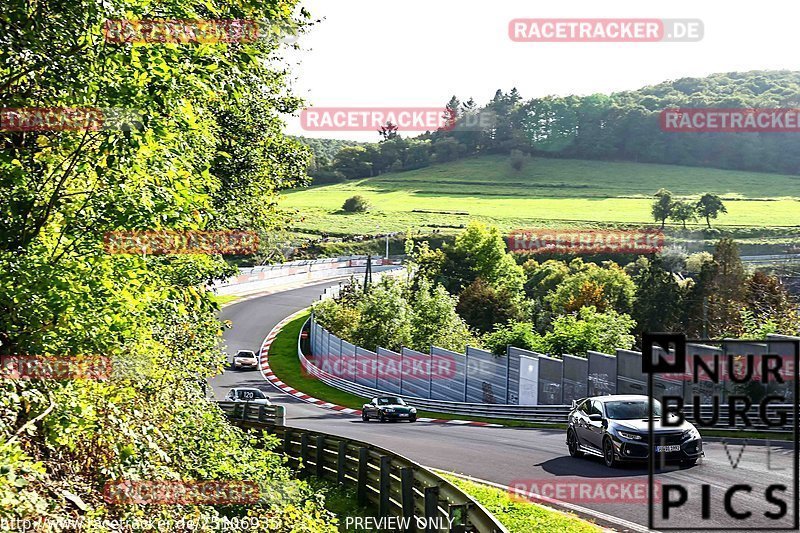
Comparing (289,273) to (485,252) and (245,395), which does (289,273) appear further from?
(245,395)

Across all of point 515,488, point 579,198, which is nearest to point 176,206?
point 515,488

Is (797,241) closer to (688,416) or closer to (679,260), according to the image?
(679,260)

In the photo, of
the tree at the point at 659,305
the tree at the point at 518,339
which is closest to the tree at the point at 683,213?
the tree at the point at 659,305

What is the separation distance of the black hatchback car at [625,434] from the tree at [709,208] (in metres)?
111

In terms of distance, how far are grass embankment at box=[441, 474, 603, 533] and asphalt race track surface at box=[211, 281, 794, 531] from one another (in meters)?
0.77

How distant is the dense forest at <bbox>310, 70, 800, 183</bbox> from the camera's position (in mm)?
157250

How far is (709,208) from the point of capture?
403ft

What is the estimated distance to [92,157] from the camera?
8.81 meters

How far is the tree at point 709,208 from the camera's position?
12213cm

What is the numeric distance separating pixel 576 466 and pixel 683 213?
11071cm

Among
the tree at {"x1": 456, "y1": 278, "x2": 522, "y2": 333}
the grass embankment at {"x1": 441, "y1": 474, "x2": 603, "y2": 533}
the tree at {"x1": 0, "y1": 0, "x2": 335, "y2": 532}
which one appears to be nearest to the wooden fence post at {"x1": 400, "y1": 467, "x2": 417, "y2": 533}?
the grass embankment at {"x1": 441, "y1": 474, "x2": 603, "y2": 533}

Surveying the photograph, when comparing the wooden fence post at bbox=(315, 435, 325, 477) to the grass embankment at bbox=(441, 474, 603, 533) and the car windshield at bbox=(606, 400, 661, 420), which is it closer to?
the grass embankment at bbox=(441, 474, 603, 533)

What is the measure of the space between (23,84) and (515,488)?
1128cm

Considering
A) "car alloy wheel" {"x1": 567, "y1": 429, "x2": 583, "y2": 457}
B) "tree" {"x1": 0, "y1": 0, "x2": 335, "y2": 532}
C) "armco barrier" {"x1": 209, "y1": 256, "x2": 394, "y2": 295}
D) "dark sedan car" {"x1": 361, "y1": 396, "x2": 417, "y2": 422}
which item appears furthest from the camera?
"armco barrier" {"x1": 209, "y1": 256, "x2": 394, "y2": 295}
